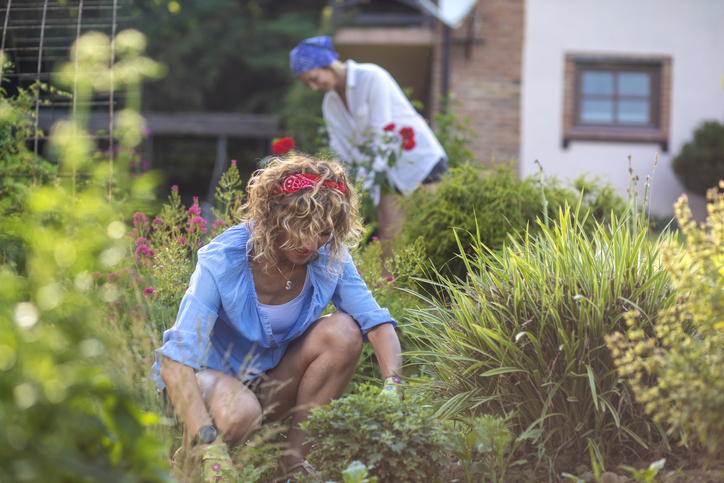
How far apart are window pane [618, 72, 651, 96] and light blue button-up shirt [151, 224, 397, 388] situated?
25.8 feet

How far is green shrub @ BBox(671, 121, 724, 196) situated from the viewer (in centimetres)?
805

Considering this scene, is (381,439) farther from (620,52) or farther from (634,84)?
(634,84)

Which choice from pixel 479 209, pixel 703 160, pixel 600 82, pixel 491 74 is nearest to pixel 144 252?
pixel 479 209

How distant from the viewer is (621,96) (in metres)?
8.74

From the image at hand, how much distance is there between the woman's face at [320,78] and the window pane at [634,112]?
6236mm

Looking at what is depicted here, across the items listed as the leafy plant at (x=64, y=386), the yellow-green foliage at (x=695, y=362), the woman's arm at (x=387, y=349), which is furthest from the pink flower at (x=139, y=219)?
the yellow-green foliage at (x=695, y=362)

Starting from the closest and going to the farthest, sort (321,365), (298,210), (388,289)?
(298,210) < (321,365) < (388,289)

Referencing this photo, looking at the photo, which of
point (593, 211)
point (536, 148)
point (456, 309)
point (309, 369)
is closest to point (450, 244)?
point (593, 211)

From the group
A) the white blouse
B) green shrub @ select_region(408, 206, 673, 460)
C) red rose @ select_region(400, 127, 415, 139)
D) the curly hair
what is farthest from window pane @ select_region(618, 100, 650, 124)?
the curly hair

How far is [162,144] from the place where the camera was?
447 inches

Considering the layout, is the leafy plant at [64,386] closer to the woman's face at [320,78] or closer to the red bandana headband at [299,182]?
the red bandana headband at [299,182]

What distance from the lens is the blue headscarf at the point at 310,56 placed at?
367 cm

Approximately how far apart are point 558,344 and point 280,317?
0.89m

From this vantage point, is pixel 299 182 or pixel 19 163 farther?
pixel 19 163
